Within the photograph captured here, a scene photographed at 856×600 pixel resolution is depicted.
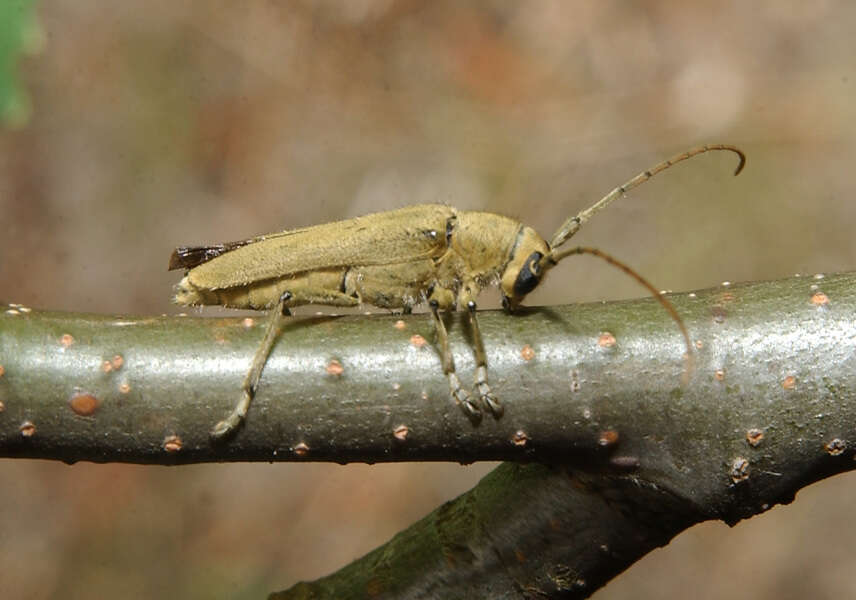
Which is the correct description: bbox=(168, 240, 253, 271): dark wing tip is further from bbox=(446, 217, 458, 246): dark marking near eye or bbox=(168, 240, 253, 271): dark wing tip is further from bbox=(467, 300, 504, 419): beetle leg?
bbox=(467, 300, 504, 419): beetle leg

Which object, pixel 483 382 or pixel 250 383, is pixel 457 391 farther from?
pixel 250 383

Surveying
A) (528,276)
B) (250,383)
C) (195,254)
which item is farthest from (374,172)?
(250,383)

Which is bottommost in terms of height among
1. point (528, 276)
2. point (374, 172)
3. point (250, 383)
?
point (250, 383)

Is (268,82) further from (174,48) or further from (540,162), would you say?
(540,162)

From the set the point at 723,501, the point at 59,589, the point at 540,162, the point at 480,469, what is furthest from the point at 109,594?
the point at 723,501

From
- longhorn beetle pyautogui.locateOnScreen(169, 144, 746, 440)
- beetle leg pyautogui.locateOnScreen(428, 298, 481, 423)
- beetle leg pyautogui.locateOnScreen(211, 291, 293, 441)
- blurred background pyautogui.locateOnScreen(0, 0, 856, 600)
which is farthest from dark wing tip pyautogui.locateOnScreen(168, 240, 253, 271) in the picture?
blurred background pyautogui.locateOnScreen(0, 0, 856, 600)

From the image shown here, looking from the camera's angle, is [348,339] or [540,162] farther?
[540,162]

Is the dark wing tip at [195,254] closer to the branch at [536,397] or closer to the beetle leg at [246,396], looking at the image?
the branch at [536,397]
